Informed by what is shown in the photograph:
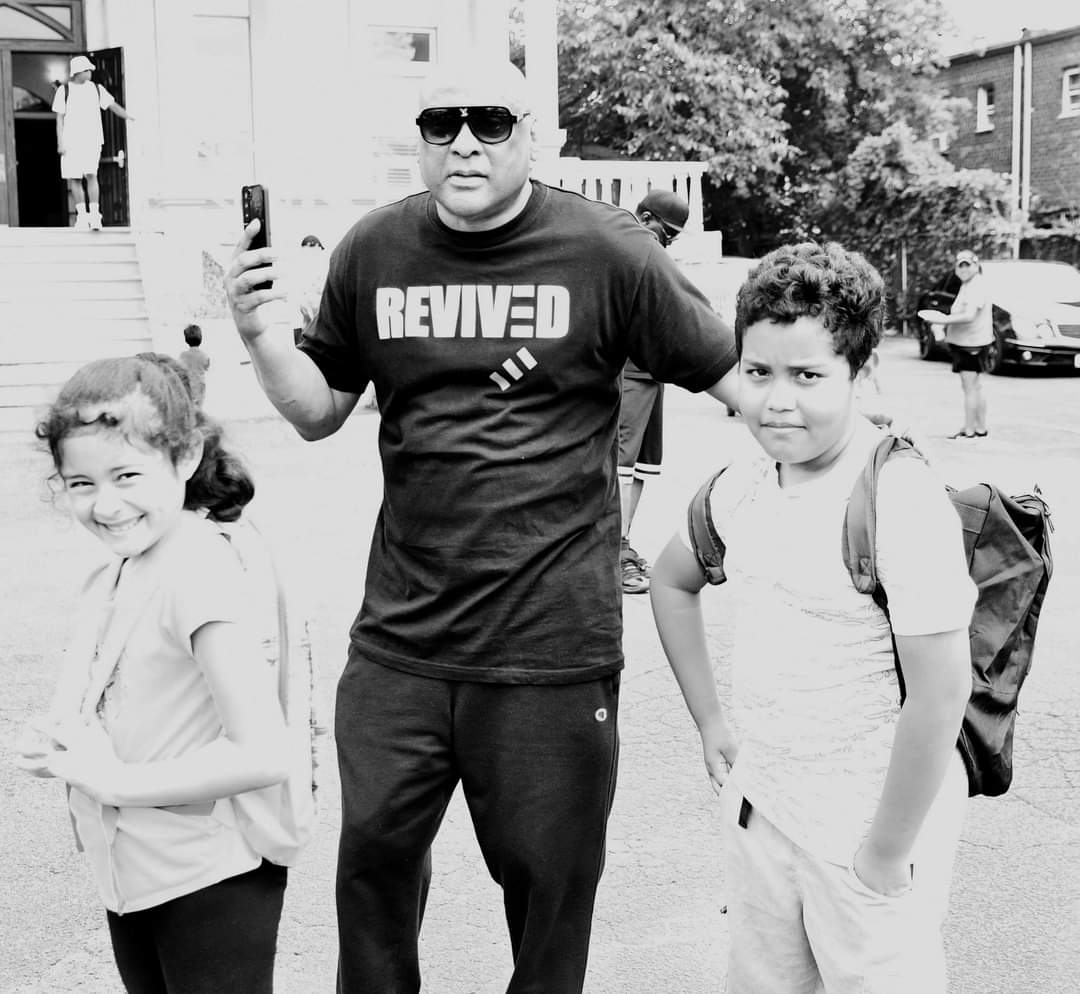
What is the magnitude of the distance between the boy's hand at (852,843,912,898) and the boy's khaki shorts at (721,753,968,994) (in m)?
0.02

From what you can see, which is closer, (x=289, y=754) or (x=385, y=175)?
(x=289, y=754)

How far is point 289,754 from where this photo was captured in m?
2.30

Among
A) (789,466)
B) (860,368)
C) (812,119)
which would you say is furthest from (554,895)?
(812,119)

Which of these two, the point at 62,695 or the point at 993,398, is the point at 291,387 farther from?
the point at 993,398

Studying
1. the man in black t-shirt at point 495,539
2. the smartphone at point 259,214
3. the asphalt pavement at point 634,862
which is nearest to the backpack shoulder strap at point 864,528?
the asphalt pavement at point 634,862

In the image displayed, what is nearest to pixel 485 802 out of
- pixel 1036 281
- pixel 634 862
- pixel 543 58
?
pixel 634 862

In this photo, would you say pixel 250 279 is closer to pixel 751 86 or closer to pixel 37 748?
pixel 37 748

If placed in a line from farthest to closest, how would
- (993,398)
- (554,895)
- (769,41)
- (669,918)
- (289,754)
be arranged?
(769,41) → (993,398) → (669,918) → (554,895) → (289,754)

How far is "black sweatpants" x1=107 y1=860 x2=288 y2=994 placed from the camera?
2363mm

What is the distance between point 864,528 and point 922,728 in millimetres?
309

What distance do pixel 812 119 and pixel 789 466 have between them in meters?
33.6

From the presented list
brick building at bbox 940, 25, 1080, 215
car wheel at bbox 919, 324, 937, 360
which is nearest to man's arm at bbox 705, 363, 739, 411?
car wheel at bbox 919, 324, 937, 360

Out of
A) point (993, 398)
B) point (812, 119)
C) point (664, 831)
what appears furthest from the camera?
point (812, 119)

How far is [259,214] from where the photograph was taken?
2.79m
